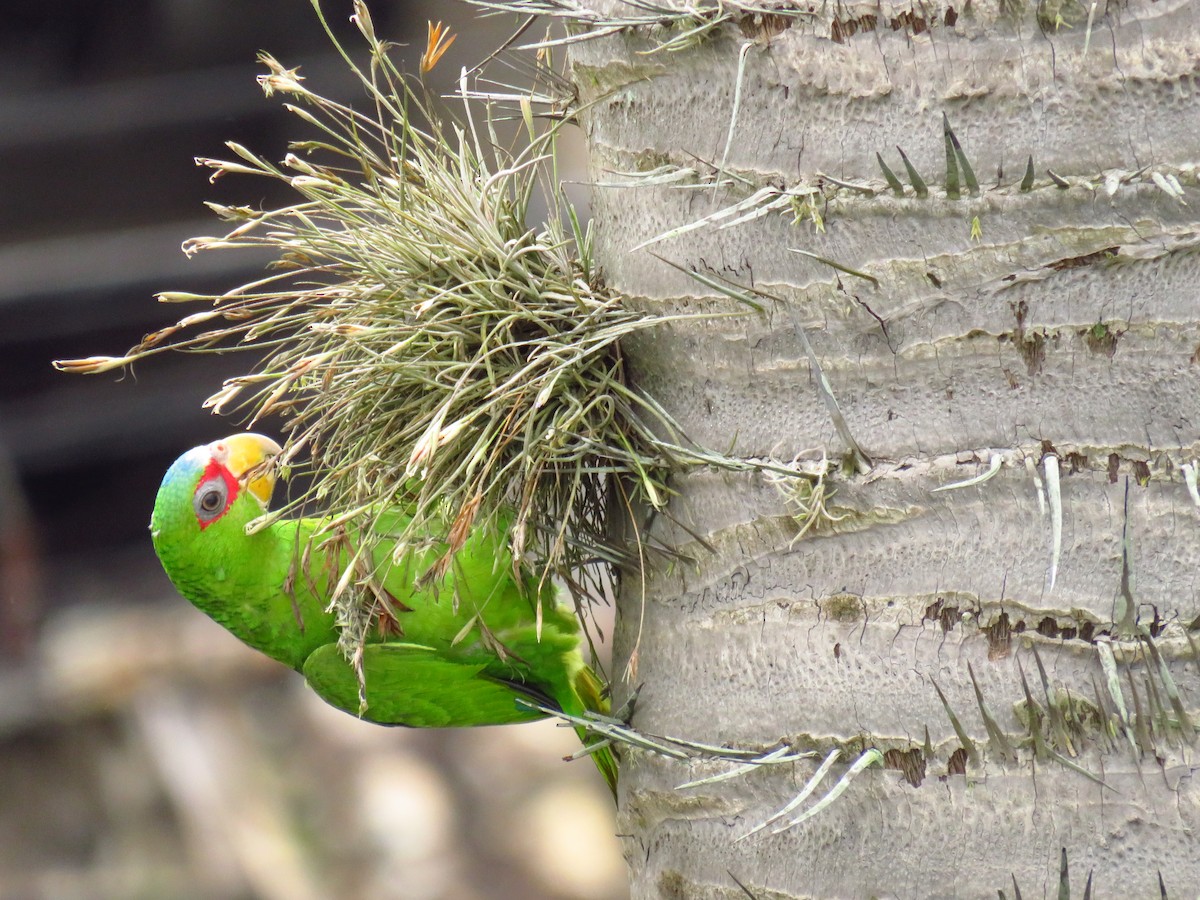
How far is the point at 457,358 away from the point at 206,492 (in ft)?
2.36

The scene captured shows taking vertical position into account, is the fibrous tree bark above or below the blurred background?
above

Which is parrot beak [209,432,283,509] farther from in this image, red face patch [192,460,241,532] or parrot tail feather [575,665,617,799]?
parrot tail feather [575,665,617,799]

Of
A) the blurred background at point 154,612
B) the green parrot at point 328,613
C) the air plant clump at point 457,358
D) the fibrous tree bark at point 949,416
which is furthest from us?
the blurred background at point 154,612

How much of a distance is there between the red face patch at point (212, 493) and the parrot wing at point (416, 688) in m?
0.29

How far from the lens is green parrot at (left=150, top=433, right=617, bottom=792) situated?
182 centimetres

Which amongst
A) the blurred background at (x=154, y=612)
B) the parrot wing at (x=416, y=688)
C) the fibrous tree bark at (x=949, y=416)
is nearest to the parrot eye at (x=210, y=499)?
the parrot wing at (x=416, y=688)

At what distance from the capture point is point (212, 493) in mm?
1874

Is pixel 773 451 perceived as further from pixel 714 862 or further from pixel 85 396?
pixel 85 396

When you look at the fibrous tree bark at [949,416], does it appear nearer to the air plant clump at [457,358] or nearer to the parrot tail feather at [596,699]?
the air plant clump at [457,358]

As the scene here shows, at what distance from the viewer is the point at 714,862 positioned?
1250 mm

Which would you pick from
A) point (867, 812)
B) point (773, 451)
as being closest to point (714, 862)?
point (867, 812)

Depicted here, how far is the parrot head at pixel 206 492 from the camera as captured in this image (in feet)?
6.09

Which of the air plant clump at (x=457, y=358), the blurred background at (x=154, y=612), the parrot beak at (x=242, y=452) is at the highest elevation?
the air plant clump at (x=457, y=358)

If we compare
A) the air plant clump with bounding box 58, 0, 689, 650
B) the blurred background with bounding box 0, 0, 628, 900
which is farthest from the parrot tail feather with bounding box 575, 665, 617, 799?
the blurred background with bounding box 0, 0, 628, 900
